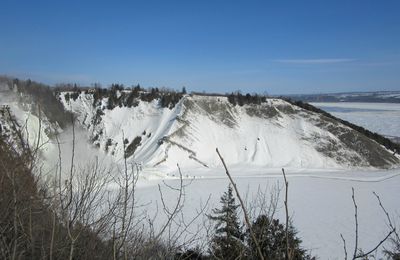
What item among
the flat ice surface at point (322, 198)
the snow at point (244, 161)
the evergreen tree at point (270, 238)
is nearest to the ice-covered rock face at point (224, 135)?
the snow at point (244, 161)

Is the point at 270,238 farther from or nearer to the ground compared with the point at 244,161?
farther from the ground

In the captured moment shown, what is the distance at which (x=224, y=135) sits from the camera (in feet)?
179

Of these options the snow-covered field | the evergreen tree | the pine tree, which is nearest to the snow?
the snow-covered field

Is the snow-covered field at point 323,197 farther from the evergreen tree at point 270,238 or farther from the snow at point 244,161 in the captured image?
the evergreen tree at point 270,238

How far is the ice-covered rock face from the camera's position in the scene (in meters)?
49.2

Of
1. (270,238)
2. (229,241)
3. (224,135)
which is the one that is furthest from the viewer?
(224,135)

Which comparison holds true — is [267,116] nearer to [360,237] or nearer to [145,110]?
[145,110]

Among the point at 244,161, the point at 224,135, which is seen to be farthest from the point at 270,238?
the point at 224,135

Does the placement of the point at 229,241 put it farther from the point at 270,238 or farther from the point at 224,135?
the point at 224,135

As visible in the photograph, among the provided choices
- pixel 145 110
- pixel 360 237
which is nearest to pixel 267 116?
pixel 145 110

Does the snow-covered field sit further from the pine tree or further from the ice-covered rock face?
the ice-covered rock face

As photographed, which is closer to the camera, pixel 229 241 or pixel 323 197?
pixel 229 241

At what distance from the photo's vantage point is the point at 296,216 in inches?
1045

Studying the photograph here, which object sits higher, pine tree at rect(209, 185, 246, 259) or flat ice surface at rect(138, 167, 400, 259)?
pine tree at rect(209, 185, 246, 259)
